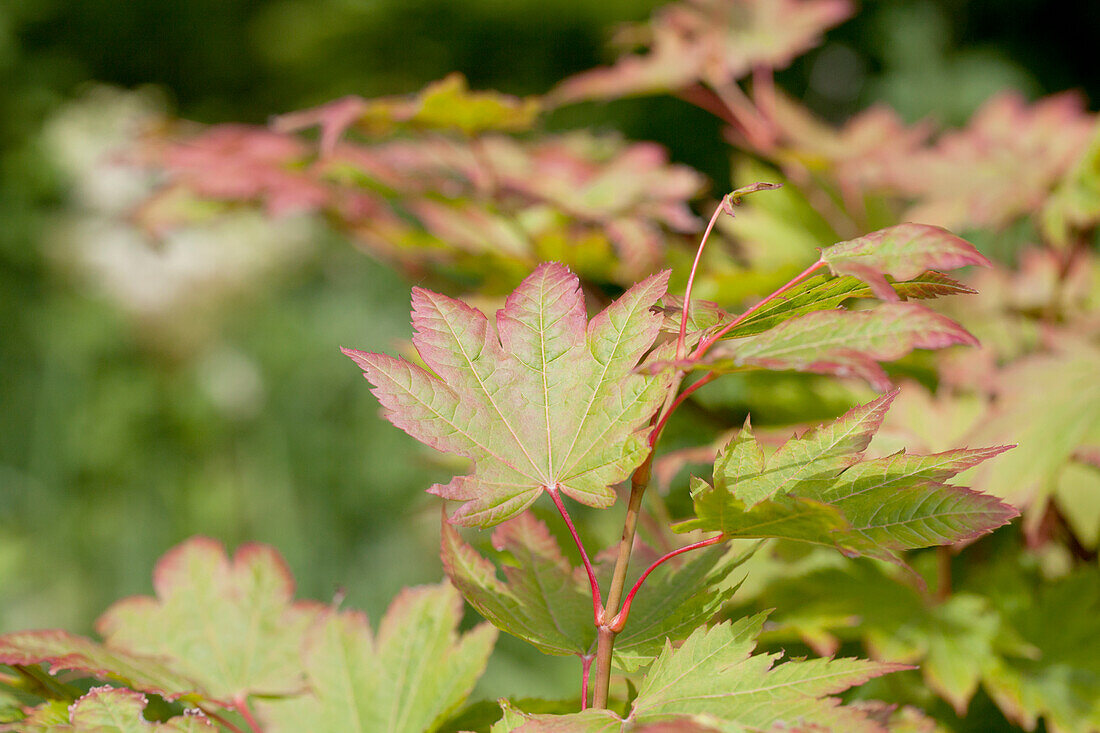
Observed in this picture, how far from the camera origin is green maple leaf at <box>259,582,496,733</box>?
0.38 m

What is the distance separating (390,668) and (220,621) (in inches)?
4.1

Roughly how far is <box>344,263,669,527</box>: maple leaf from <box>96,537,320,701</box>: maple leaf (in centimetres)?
18

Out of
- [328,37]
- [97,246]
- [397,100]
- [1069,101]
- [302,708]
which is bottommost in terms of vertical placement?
[302,708]

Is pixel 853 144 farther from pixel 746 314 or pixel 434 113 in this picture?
pixel 746 314

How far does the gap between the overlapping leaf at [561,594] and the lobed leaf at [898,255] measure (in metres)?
0.12

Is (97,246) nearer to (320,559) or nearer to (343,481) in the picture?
(343,481)

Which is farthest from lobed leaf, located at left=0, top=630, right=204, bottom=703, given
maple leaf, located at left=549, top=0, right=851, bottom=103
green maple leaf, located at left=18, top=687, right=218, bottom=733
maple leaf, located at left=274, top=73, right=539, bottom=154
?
maple leaf, located at left=549, top=0, right=851, bottom=103

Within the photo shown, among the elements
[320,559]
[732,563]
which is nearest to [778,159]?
[732,563]

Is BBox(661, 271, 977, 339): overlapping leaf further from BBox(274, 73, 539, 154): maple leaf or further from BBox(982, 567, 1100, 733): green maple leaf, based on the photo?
BBox(274, 73, 539, 154): maple leaf

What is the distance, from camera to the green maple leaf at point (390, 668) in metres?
0.38

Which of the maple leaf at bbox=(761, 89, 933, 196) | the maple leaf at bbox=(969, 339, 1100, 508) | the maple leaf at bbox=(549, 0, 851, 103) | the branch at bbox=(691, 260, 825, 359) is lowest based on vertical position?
the maple leaf at bbox=(969, 339, 1100, 508)

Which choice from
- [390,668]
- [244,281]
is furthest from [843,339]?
[244,281]

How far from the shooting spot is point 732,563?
0.34 metres

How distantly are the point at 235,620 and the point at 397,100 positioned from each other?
46 centimetres
